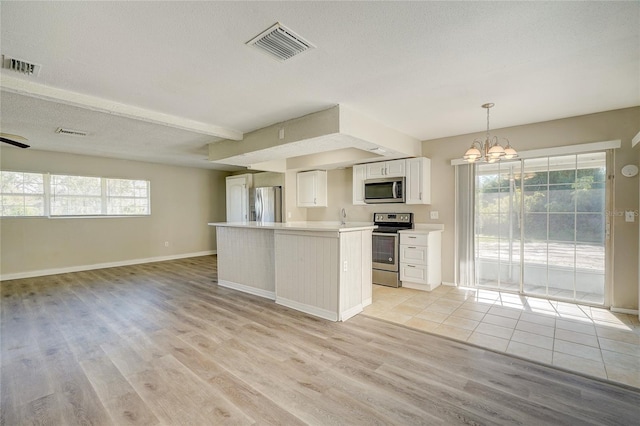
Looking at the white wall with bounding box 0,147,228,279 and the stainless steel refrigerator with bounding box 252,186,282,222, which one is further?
the stainless steel refrigerator with bounding box 252,186,282,222

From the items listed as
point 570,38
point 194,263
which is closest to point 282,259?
point 570,38

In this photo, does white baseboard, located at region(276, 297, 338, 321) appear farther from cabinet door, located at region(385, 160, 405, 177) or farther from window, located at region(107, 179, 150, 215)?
window, located at region(107, 179, 150, 215)

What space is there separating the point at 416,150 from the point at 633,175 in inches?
105

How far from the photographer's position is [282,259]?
12.5ft

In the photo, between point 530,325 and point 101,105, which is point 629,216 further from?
point 101,105

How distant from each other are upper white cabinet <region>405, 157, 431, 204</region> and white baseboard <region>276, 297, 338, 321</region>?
255cm

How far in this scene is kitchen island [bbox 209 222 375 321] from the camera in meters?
3.29

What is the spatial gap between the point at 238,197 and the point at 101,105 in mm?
4582

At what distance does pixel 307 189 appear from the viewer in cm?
646

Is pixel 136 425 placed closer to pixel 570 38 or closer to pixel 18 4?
pixel 18 4

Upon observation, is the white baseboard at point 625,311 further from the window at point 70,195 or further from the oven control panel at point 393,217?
the window at point 70,195

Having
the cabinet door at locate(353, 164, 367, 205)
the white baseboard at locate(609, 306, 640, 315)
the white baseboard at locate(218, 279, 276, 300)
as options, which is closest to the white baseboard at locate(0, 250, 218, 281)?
the white baseboard at locate(218, 279, 276, 300)

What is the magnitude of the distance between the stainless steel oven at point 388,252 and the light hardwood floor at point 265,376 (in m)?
1.62

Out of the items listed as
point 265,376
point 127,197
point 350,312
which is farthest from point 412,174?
point 127,197
